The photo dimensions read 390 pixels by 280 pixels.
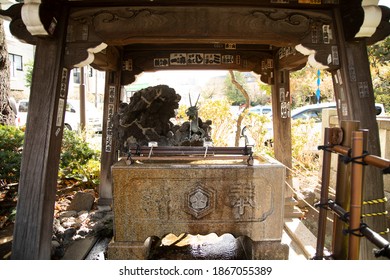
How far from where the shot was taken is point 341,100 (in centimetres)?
367

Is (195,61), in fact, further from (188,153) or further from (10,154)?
(10,154)

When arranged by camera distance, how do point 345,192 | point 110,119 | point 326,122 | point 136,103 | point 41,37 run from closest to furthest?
point 345,192
point 41,37
point 136,103
point 110,119
point 326,122

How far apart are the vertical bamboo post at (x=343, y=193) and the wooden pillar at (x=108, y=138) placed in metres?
4.67

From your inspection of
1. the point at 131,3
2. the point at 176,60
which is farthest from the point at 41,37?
the point at 176,60

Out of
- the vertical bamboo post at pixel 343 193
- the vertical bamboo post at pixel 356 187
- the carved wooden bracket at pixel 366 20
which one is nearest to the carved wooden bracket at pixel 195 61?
the carved wooden bracket at pixel 366 20

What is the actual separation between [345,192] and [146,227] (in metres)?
2.15

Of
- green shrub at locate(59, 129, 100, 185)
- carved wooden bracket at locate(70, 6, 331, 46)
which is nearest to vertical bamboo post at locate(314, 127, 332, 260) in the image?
carved wooden bracket at locate(70, 6, 331, 46)

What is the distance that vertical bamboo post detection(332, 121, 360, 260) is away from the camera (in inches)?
77.4

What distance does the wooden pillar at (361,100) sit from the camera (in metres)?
3.45

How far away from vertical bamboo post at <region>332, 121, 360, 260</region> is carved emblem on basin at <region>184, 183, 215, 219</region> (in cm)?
142

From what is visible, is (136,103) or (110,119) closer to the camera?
(136,103)

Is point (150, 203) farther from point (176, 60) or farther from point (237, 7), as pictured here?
point (176, 60)

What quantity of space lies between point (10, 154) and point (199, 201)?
422 cm

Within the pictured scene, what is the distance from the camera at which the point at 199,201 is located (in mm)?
3320
